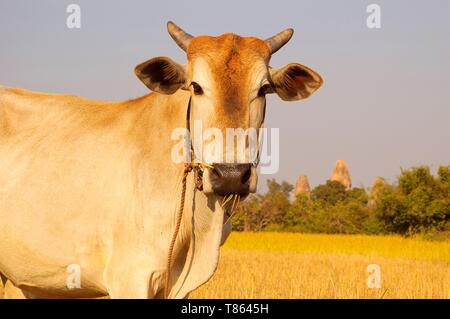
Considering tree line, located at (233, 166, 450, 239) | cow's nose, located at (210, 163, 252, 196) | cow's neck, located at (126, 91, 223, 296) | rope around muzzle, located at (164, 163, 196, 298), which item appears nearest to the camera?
cow's nose, located at (210, 163, 252, 196)

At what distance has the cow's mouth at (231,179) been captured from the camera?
14.8 ft

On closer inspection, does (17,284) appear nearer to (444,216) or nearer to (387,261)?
(387,261)

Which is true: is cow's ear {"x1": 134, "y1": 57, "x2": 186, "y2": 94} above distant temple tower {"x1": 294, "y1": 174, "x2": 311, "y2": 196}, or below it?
below

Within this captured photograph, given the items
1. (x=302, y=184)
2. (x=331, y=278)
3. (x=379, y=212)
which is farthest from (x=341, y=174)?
(x=331, y=278)

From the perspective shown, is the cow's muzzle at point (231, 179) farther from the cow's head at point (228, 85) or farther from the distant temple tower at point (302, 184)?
the distant temple tower at point (302, 184)

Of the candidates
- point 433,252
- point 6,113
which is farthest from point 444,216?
point 6,113

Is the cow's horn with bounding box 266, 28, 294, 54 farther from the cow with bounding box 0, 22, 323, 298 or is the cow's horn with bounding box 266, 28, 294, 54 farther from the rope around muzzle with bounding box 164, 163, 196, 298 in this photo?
the rope around muzzle with bounding box 164, 163, 196, 298

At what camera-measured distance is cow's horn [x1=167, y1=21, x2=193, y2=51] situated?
5504 millimetres

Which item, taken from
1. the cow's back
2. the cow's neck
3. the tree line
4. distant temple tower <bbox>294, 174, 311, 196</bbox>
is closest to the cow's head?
the cow's neck

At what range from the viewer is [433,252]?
24312 millimetres

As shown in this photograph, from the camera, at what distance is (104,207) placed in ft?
17.9

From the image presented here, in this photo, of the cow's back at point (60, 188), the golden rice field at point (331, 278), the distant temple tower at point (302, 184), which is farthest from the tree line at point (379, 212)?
the distant temple tower at point (302, 184)

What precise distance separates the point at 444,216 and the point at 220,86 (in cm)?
2893
